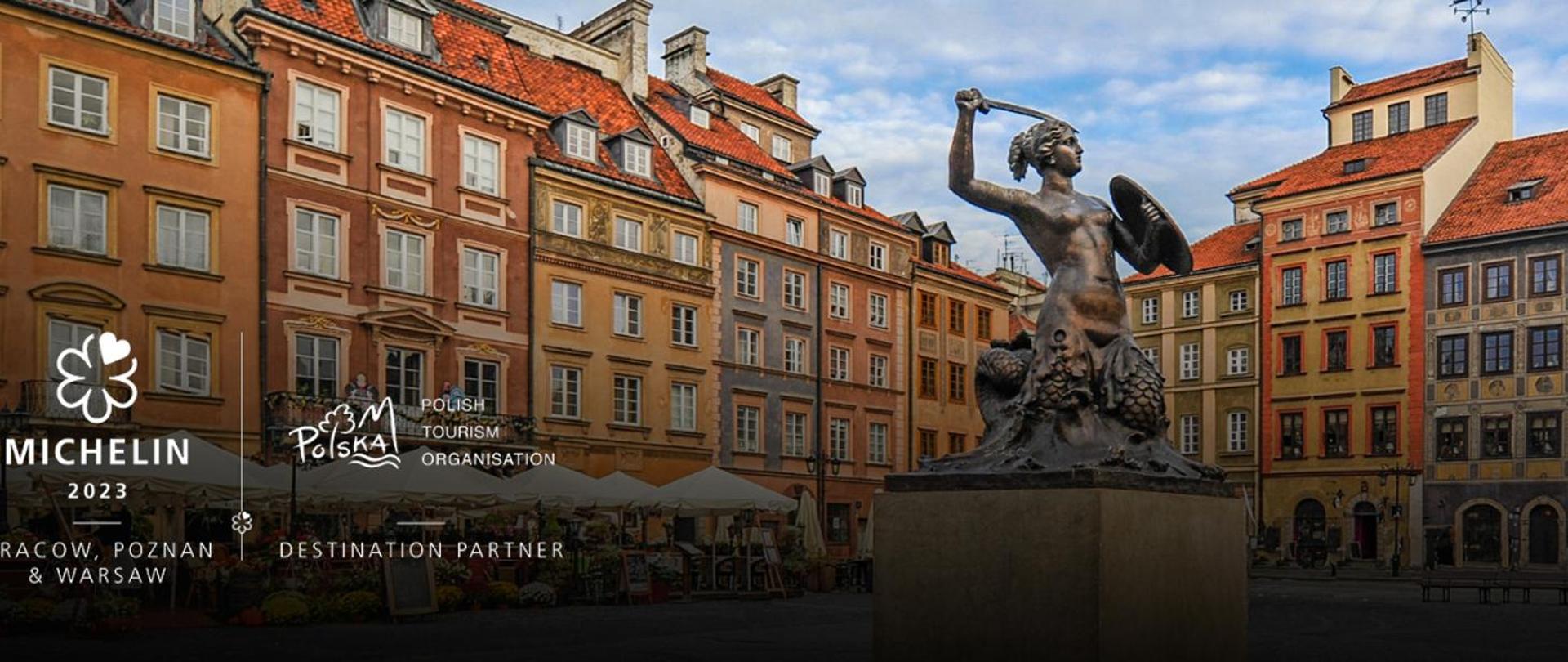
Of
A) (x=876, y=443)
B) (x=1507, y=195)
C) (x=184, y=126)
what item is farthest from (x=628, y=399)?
A: (x=1507, y=195)

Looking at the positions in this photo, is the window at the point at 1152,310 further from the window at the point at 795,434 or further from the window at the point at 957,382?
the window at the point at 795,434

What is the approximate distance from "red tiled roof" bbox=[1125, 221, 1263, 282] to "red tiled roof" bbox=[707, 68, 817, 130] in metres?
14.4

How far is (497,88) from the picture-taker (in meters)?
36.8

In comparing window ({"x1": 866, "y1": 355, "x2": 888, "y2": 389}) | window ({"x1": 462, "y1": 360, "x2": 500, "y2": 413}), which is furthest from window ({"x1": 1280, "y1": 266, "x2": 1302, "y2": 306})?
window ({"x1": 462, "y1": 360, "x2": 500, "y2": 413})

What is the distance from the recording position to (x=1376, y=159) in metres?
53.9

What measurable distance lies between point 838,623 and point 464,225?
59.3 feet

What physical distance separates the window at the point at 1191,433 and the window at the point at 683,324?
23727 mm

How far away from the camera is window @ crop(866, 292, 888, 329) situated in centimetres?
4938

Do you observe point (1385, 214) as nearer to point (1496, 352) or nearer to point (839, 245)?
point (1496, 352)

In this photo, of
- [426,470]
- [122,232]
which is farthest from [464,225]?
[426,470]

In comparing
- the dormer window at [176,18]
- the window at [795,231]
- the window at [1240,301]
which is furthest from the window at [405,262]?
the window at [1240,301]

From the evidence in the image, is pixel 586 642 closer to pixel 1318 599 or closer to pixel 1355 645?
pixel 1355 645

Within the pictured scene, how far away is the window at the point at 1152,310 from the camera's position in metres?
60.0

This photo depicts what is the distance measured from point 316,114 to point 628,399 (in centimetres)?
1132
